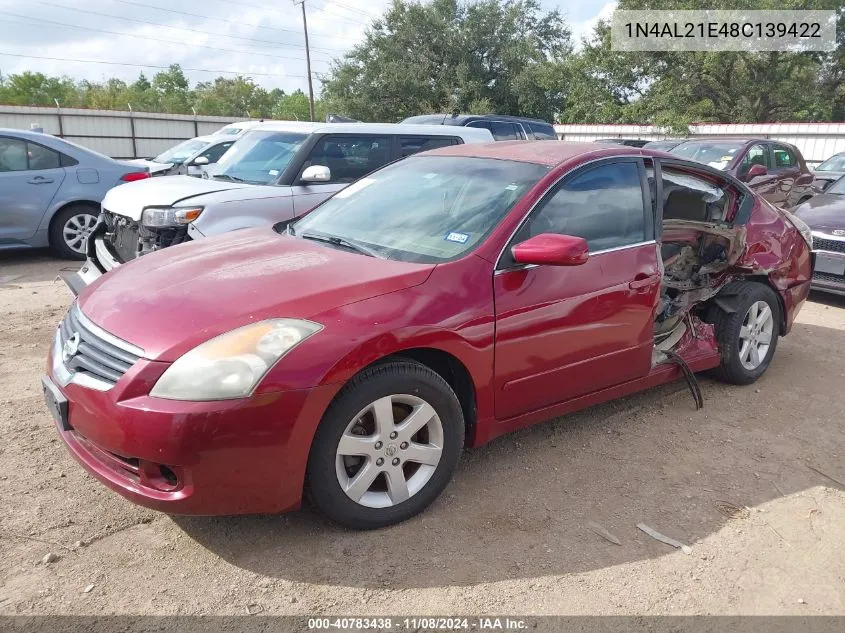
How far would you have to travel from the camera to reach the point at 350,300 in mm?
2744

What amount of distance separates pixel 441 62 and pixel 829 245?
31.6m

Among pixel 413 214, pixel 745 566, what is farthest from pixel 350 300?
pixel 745 566

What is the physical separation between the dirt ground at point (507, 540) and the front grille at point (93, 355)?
69 cm

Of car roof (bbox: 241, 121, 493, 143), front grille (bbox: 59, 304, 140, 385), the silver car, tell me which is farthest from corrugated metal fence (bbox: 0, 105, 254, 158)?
front grille (bbox: 59, 304, 140, 385)

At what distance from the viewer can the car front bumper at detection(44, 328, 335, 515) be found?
94.8 inches

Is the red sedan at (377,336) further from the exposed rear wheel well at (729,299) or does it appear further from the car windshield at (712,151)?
the car windshield at (712,151)

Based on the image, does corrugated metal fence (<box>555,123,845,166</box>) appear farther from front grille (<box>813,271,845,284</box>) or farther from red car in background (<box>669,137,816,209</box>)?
front grille (<box>813,271,845,284</box>)

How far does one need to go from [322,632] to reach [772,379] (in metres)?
3.95

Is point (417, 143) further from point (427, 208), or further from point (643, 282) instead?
point (643, 282)

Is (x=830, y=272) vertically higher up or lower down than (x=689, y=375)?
higher up

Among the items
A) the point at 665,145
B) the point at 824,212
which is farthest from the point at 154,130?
the point at 824,212

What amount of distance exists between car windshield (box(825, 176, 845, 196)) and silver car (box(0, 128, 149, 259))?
838 centimetres

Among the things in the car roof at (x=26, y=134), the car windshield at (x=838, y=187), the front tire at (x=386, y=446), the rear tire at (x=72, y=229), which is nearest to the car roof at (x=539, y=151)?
the front tire at (x=386, y=446)

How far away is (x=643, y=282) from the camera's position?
369cm
